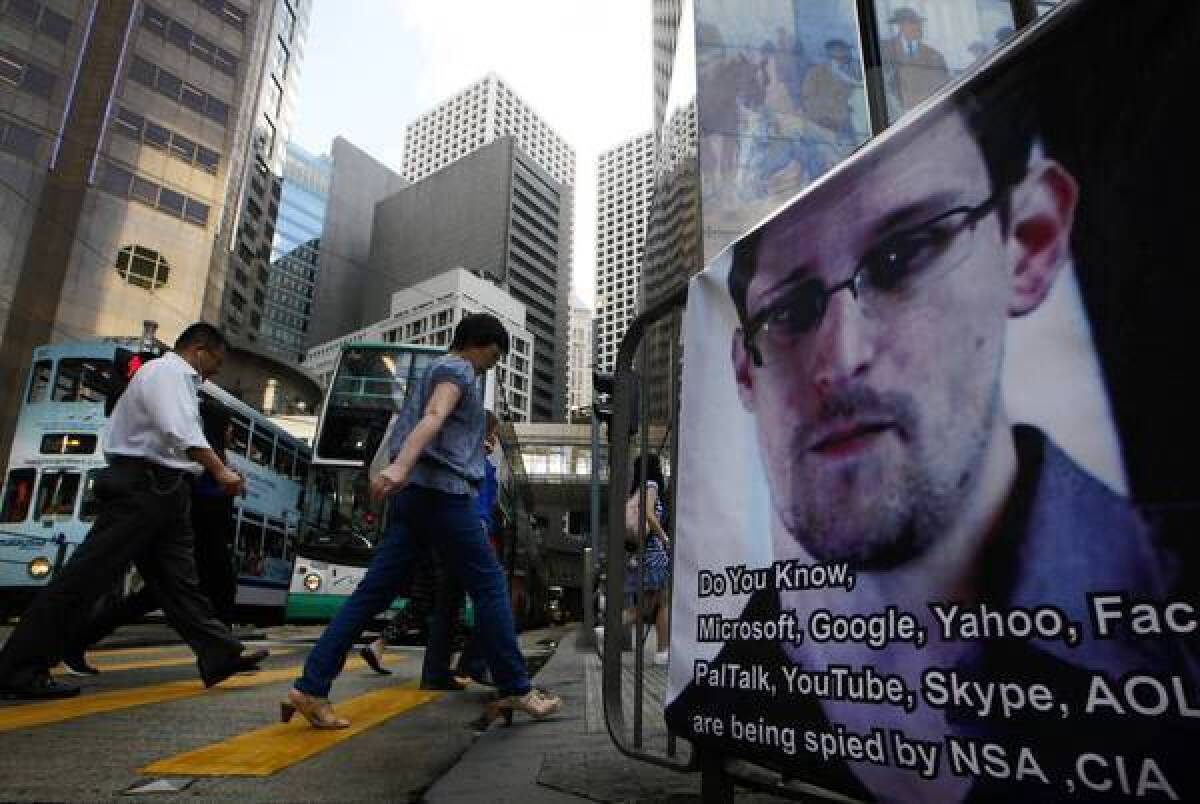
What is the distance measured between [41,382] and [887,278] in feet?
41.0

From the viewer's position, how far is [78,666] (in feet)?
13.9

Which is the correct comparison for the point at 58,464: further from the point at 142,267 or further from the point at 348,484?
the point at 142,267

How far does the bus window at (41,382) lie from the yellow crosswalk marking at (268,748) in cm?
972

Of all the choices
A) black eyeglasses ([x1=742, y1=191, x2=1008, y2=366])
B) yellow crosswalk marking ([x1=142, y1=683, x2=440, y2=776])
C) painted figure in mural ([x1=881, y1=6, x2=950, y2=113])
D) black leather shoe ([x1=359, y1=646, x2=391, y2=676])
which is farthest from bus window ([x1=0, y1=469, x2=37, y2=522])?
painted figure in mural ([x1=881, y1=6, x2=950, y2=113])

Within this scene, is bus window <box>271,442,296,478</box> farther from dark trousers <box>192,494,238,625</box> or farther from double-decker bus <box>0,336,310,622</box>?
dark trousers <box>192,494,238,625</box>

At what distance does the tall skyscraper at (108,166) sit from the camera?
32125mm

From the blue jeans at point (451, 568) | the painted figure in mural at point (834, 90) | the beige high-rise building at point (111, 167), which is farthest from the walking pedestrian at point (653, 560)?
the beige high-rise building at point (111, 167)

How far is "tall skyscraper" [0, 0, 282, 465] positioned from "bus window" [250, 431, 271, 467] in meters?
23.6

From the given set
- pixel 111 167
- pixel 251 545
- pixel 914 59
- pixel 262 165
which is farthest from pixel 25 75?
pixel 914 59

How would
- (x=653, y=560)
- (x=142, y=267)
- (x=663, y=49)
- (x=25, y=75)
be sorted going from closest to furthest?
1. (x=653, y=560)
2. (x=25, y=75)
3. (x=142, y=267)
4. (x=663, y=49)

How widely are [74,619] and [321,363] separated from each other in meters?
122

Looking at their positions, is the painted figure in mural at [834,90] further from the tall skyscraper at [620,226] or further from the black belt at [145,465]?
the tall skyscraper at [620,226]

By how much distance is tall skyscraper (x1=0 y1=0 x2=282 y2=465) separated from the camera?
32.1 meters

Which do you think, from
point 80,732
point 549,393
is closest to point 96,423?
point 80,732
